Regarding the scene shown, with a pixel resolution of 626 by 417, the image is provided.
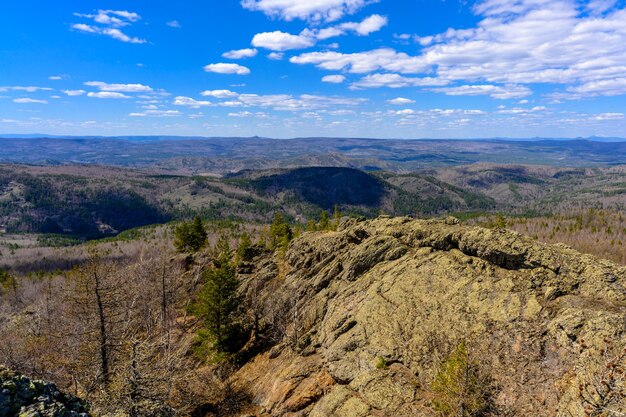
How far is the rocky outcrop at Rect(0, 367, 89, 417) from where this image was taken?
44.9 feet

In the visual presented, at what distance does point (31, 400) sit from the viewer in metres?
14.3

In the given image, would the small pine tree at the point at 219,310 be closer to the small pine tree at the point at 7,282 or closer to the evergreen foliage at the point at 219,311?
the evergreen foliage at the point at 219,311

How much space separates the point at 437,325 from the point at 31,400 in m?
27.4

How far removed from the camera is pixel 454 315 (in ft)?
99.0

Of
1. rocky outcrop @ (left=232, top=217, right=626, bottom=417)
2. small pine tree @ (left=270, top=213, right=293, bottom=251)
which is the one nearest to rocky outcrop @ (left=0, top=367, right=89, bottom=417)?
rocky outcrop @ (left=232, top=217, right=626, bottom=417)

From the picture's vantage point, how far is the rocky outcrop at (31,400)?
13.7m

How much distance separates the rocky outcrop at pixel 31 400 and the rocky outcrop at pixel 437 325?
18.8 m

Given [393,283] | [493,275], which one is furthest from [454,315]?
[393,283]

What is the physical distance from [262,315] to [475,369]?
30809mm

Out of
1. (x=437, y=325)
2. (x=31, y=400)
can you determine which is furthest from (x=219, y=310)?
(x=31, y=400)

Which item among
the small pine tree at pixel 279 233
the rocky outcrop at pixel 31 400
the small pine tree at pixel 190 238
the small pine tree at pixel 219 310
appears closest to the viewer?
the rocky outcrop at pixel 31 400

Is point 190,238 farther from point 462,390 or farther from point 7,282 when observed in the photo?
point 462,390

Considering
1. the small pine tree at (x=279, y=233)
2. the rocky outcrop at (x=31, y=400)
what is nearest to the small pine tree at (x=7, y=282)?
the small pine tree at (x=279, y=233)

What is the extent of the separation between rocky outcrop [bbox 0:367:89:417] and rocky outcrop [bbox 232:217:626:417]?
1875cm
